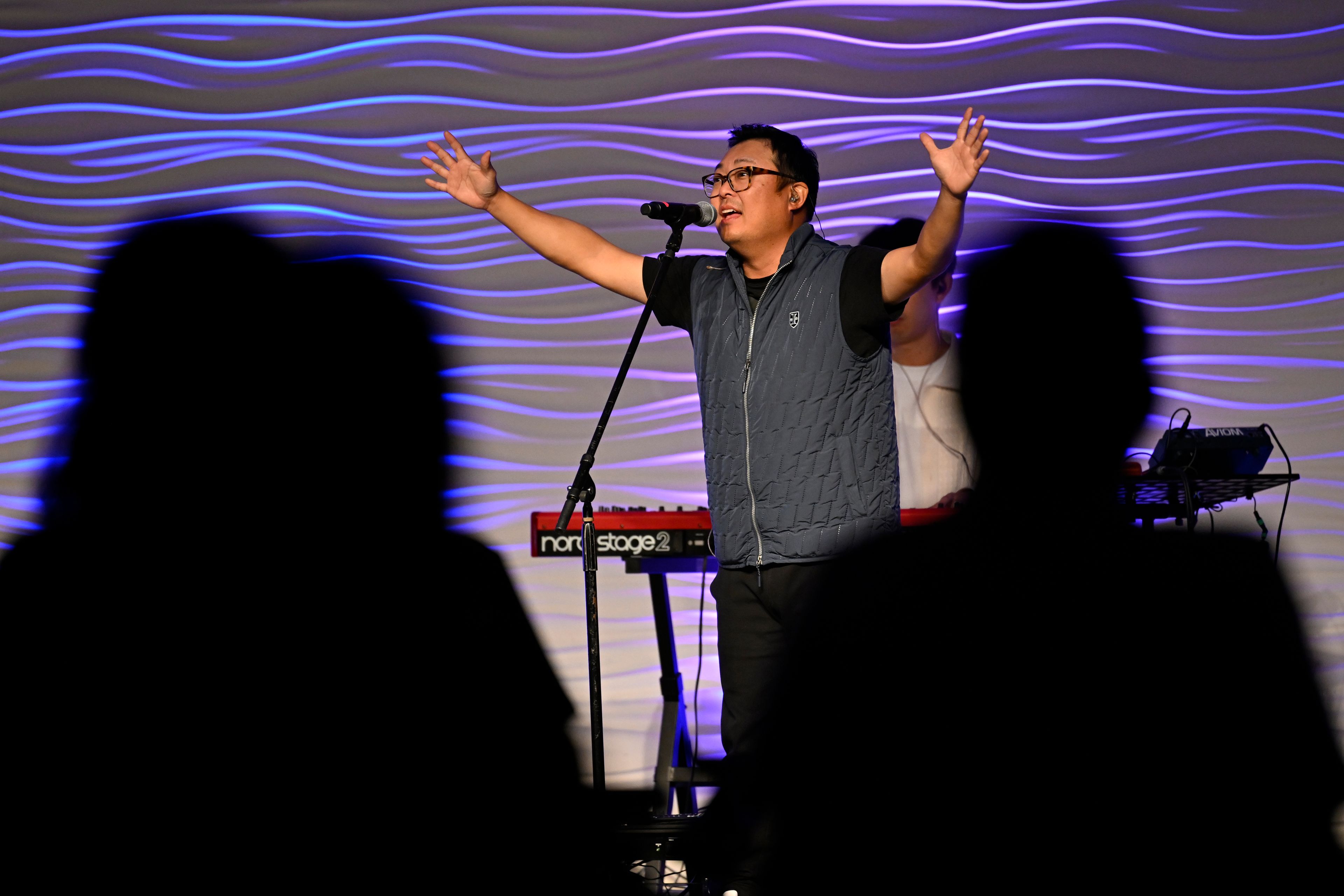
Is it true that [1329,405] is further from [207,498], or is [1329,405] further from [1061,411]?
[207,498]

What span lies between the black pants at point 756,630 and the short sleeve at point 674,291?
25.9 inches

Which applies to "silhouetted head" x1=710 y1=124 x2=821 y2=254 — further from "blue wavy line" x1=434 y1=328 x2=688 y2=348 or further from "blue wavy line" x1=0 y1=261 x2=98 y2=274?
"blue wavy line" x1=0 y1=261 x2=98 y2=274

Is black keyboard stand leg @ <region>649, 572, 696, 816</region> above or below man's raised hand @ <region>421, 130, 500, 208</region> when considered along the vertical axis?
below

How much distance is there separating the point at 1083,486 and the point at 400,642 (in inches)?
94.2

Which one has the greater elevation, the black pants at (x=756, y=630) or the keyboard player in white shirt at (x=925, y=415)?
the keyboard player in white shirt at (x=925, y=415)

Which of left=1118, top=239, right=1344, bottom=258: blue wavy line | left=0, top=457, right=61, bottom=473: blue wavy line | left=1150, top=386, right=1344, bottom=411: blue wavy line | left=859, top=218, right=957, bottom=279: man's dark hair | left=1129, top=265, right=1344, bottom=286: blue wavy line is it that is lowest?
left=1150, top=386, right=1344, bottom=411: blue wavy line

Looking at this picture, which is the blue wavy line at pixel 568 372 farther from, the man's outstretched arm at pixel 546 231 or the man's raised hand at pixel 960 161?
the man's raised hand at pixel 960 161

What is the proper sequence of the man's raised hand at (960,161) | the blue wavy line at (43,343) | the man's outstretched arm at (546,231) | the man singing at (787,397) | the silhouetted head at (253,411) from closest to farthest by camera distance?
1. the man's raised hand at (960,161)
2. the man singing at (787,397)
3. the man's outstretched arm at (546,231)
4. the silhouetted head at (253,411)
5. the blue wavy line at (43,343)

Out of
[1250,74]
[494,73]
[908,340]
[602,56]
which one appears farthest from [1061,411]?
[494,73]

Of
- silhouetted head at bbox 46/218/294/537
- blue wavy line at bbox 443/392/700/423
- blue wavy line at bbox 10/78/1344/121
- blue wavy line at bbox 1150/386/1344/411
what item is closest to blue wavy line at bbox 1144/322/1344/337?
blue wavy line at bbox 1150/386/1344/411

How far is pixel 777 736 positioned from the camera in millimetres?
1336

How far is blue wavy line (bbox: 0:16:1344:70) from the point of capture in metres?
3.64

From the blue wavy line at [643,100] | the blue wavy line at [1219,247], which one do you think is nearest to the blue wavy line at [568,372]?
the blue wavy line at [643,100]

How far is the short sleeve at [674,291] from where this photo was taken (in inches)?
96.5
